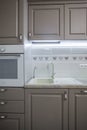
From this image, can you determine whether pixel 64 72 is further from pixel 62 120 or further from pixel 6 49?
pixel 6 49

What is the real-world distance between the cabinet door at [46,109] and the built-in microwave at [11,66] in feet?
0.66

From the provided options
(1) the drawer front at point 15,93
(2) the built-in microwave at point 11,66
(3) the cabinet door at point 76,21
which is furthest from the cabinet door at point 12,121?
(3) the cabinet door at point 76,21

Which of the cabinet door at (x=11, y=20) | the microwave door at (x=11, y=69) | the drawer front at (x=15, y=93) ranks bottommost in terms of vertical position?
the drawer front at (x=15, y=93)

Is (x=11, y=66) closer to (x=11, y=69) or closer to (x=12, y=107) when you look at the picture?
(x=11, y=69)

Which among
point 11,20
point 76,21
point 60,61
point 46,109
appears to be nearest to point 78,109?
point 46,109

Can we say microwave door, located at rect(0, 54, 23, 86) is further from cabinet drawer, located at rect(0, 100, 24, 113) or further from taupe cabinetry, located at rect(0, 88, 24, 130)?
cabinet drawer, located at rect(0, 100, 24, 113)

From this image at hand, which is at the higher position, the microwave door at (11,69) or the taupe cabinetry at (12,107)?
the microwave door at (11,69)

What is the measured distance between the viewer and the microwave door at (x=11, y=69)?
2.04 m

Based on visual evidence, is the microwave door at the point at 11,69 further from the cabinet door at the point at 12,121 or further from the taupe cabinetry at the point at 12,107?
the cabinet door at the point at 12,121

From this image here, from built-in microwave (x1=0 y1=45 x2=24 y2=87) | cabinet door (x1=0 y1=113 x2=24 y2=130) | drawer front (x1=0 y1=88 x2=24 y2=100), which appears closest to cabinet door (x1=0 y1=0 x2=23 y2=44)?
built-in microwave (x1=0 y1=45 x2=24 y2=87)

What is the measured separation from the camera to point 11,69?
6.80ft

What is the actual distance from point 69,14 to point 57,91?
1.12 m

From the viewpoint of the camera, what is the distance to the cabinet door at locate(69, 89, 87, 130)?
2.02 m

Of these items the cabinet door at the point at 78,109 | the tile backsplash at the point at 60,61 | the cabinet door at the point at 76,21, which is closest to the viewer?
the cabinet door at the point at 78,109
